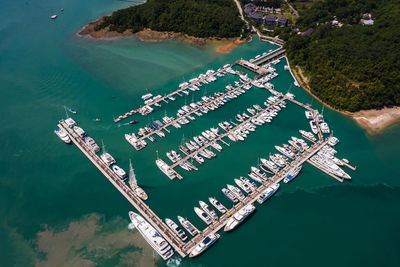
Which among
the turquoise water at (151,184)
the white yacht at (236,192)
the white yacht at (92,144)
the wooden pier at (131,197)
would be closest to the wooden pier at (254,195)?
the white yacht at (236,192)

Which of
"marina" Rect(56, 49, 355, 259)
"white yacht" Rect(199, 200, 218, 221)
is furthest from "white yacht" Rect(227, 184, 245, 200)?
"white yacht" Rect(199, 200, 218, 221)

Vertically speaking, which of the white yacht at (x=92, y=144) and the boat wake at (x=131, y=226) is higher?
the white yacht at (x=92, y=144)

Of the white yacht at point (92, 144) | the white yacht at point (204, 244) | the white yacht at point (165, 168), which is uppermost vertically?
the white yacht at point (92, 144)

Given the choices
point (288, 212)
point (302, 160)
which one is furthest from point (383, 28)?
point (288, 212)

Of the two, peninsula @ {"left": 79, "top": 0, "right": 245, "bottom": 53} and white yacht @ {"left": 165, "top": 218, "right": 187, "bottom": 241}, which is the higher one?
peninsula @ {"left": 79, "top": 0, "right": 245, "bottom": 53}

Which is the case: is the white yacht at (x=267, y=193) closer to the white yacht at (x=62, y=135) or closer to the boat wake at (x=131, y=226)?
the boat wake at (x=131, y=226)

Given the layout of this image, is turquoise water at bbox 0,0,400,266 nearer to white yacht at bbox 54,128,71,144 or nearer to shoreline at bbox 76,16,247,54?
white yacht at bbox 54,128,71,144

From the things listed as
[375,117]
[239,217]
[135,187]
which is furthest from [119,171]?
[375,117]
